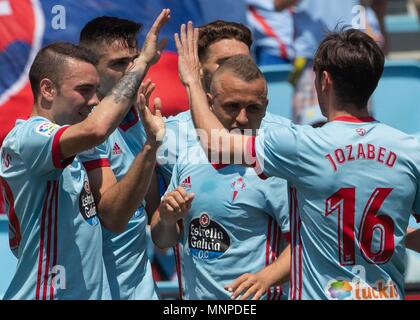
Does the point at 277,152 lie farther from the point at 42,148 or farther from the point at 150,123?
the point at 42,148

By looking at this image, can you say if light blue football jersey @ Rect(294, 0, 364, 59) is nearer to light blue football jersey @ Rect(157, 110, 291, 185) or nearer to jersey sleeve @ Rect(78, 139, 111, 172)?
light blue football jersey @ Rect(157, 110, 291, 185)

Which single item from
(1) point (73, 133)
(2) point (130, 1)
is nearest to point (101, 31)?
(1) point (73, 133)

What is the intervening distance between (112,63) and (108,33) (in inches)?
7.5

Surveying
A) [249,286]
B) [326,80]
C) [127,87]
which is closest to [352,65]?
[326,80]

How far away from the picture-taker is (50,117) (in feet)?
18.4

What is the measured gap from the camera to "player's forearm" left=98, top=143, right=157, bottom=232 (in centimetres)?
570

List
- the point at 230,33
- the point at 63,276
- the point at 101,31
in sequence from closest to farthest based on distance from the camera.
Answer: the point at 63,276 → the point at 101,31 → the point at 230,33

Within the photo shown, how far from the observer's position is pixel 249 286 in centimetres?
554

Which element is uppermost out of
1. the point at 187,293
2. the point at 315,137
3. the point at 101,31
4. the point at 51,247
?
the point at 101,31

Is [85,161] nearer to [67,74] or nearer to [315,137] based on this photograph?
[67,74]

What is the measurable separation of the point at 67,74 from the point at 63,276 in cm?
95

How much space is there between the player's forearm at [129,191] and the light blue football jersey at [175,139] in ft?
1.74

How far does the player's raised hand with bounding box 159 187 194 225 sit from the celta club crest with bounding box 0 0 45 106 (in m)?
3.31

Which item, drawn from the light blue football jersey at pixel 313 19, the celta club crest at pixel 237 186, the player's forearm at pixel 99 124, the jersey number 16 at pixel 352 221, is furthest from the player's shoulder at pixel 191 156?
the light blue football jersey at pixel 313 19
